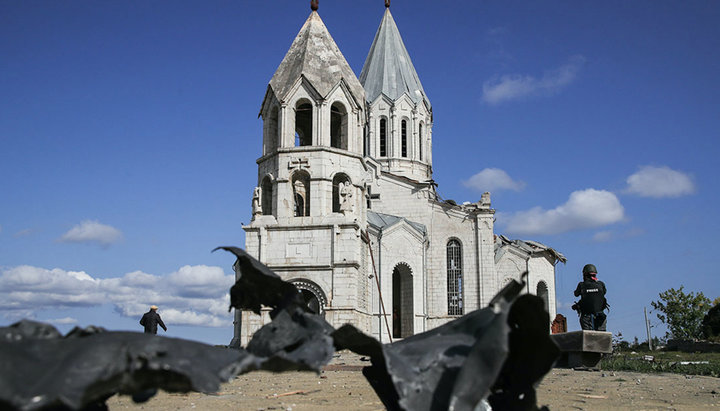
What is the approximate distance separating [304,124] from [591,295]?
1943cm

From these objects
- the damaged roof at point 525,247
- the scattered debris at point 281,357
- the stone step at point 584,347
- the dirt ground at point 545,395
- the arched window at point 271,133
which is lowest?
the dirt ground at point 545,395

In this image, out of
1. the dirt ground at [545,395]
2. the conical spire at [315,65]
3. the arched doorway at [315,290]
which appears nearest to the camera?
the dirt ground at [545,395]

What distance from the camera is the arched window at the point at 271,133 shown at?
86.4 feet

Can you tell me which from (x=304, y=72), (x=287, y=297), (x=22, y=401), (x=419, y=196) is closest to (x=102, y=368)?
(x=22, y=401)

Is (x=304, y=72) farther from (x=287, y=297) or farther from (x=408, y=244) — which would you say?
(x=287, y=297)

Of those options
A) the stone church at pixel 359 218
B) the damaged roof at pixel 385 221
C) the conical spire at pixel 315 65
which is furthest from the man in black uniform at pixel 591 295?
the damaged roof at pixel 385 221

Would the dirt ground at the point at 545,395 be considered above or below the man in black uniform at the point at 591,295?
below

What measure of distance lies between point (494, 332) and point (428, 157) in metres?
34.8

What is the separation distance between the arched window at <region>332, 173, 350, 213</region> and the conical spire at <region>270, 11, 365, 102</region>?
10.6 ft

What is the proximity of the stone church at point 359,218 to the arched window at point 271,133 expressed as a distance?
4 cm

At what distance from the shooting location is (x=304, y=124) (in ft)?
92.9

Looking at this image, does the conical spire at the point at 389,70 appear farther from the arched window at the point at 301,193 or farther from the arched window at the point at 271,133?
the arched window at the point at 271,133

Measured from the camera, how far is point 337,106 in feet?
86.8

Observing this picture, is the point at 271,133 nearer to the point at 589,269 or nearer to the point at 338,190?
the point at 338,190
